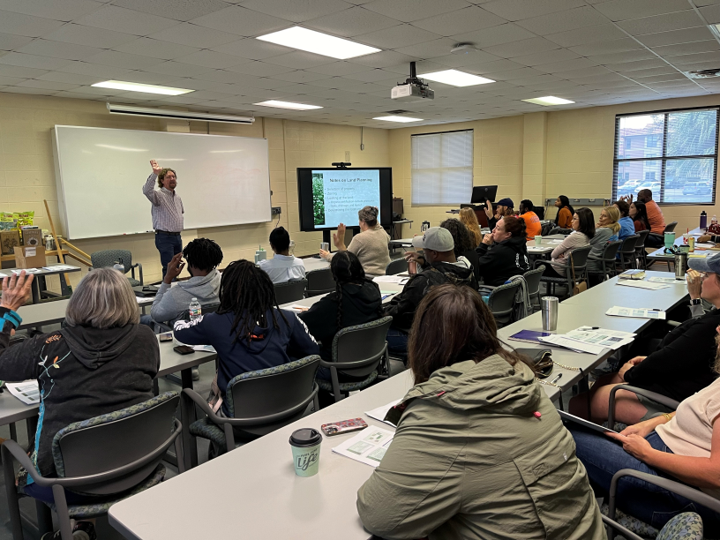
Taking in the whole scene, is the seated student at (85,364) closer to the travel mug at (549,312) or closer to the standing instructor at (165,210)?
the travel mug at (549,312)

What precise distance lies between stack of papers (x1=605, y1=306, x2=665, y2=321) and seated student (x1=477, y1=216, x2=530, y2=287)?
166 cm

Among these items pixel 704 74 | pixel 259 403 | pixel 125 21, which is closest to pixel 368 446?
pixel 259 403

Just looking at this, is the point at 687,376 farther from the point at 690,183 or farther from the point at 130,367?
the point at 690,183

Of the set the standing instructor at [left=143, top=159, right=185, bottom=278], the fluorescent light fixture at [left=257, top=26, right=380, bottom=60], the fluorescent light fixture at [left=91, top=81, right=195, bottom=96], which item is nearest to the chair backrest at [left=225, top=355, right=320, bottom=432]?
the fluorescent light fixture at [left=257, top=26, right=380, bottom=60]

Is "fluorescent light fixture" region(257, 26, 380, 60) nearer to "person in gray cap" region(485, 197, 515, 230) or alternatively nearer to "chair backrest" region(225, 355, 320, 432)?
"person in gray cap" region(485, 197, 515, 230)

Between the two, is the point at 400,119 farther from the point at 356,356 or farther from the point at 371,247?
the point at 356,356

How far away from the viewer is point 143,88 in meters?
6.73

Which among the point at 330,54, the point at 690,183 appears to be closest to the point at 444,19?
the point at 330,54

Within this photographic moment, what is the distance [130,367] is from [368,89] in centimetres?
628

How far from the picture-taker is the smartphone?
169 cm

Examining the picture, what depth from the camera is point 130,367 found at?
1.92 meters

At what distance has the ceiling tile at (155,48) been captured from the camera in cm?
466

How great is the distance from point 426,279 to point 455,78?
14.9ft

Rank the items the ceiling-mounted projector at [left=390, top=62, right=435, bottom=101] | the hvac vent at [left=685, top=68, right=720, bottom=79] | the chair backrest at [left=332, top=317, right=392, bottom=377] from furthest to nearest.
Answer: the hvac vent at [left=685, top=68, right=720, bottom=79], the ceiling-mounted projector at [left=390, top=62, right=435, bottom=101], the chair backrest at [left=332, top=317, right=392, bottom=377]
